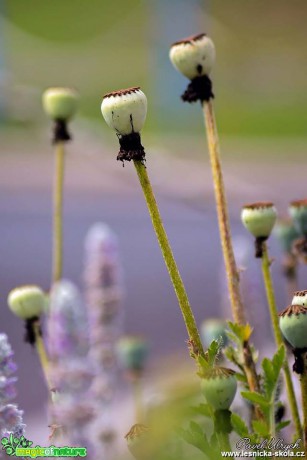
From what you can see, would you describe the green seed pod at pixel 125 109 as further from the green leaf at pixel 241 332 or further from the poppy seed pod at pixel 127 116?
the green leaf at pixel 241 332

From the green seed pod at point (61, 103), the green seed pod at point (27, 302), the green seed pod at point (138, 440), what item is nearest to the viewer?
the green seed pod at point (138, 440)

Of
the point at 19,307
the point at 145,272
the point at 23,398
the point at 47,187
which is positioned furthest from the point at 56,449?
the point at 47,187

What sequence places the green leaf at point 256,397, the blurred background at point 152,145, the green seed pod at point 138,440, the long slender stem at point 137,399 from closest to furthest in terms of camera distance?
1. the green seed pod at point 138,440
2. the green leaf at point 256,397
3. the long slender stem at point 137,399
4. the blurred background at point 152,145

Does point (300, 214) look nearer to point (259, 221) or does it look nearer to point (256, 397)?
point (259, 221)

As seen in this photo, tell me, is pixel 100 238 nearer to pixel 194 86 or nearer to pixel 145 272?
pixel 194 86

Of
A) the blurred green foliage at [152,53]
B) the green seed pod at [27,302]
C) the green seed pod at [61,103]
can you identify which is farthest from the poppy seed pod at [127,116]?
the blurred green foliage at [152,53]

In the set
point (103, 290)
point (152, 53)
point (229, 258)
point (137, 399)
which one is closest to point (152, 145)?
point (152, 53)

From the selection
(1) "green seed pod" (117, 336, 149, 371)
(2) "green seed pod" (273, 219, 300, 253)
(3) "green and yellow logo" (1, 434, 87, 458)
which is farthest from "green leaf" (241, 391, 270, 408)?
(1) "green seed pod" (117, 336, 149, 371)
